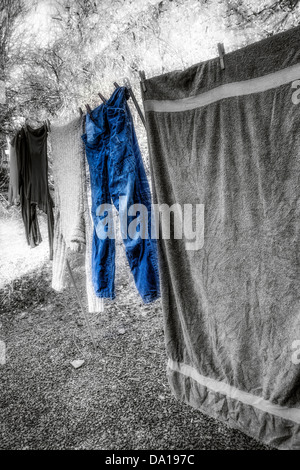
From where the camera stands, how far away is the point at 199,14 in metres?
4.57

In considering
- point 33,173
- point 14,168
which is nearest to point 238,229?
point 33,173

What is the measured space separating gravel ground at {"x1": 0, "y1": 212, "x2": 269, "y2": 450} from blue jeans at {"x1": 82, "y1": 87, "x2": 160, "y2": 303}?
941 mm

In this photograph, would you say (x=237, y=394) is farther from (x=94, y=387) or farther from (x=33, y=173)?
(x=33, y=173)

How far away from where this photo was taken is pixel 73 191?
7.95ft

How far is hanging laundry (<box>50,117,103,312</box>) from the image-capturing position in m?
2.35

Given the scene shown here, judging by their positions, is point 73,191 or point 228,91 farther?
point 73,191

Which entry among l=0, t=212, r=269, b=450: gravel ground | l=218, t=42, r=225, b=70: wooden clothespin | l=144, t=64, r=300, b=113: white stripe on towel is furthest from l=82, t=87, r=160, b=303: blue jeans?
l=0, t=212, r=269, b=450: gravel ground

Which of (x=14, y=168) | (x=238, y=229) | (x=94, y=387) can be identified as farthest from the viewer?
(x=14, y=168)

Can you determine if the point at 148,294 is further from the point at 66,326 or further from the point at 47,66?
the point at 47,66

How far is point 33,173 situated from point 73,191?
0.73 meters
